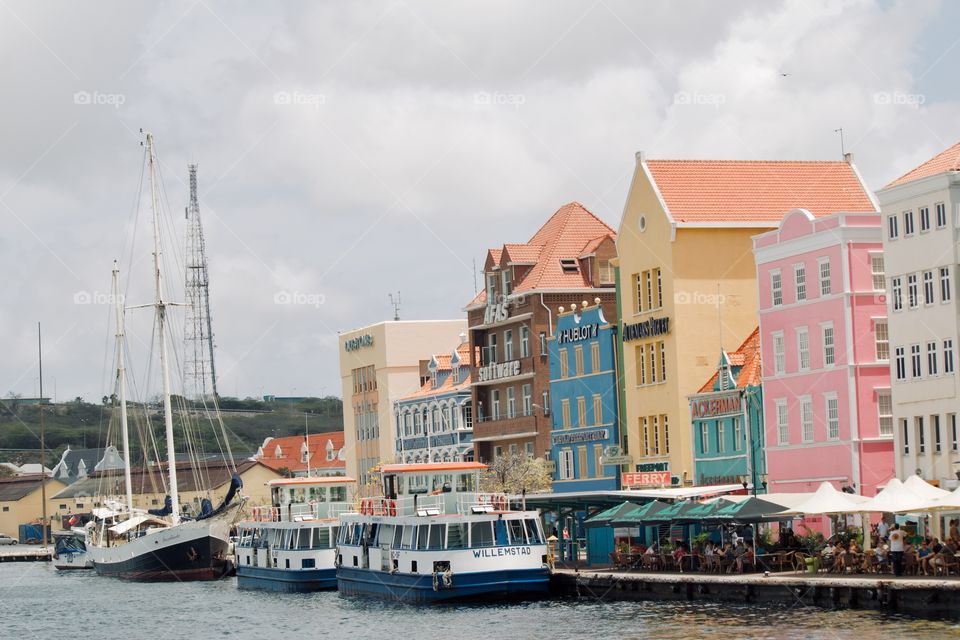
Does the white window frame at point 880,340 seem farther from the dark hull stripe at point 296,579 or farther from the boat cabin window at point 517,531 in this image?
the dark hull stripe at point 296,579

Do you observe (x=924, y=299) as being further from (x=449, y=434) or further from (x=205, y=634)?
(x=449, y=434)

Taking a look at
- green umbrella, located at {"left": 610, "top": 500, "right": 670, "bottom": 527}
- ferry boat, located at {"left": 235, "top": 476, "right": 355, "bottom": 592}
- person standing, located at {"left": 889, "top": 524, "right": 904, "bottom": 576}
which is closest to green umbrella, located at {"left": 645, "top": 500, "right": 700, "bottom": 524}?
green umbrella, located at {"left": 610, "top": 500, "right": 670, "bottom": 527}

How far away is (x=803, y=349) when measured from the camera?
71.9 metres

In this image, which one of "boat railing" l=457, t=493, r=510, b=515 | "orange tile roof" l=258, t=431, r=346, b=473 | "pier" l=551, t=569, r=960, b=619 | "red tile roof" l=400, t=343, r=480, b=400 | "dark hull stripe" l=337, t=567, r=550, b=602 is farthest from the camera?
"orange tile roof" l=258, t=431, r=346, b=473

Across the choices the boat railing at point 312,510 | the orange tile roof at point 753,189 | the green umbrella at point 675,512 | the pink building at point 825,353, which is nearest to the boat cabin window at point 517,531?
the green umbrella at point 675,512

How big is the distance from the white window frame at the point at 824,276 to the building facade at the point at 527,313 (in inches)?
1046

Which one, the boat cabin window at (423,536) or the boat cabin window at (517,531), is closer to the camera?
the boat cabin window at (517,531)

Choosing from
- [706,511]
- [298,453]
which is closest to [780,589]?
[706,511]

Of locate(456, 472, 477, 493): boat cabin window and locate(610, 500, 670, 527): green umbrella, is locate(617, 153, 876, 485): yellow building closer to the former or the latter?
locate(610, 500, 670, 527): green umbrella

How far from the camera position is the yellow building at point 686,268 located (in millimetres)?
82062

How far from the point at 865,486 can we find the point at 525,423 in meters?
36.4

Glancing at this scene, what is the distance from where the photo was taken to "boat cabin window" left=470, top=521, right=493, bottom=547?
62.5m

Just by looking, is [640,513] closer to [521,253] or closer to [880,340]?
[880,340]

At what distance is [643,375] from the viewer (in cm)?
8600
